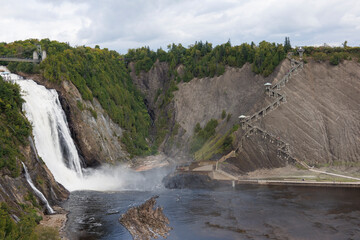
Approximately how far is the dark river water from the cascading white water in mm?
5313

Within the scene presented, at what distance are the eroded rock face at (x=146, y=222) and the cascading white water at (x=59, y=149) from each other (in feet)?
60.7

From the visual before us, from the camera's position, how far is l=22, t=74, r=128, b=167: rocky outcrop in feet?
257

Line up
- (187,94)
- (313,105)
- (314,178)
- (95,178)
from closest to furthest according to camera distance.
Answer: (314,178), (95,178), (313,105), (187,94)

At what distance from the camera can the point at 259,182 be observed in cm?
7388

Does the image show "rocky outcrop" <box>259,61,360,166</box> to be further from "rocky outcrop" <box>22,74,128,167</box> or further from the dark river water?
"rocky outcrop" <box>22,74,128,167</box>

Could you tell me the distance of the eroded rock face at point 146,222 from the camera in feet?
152

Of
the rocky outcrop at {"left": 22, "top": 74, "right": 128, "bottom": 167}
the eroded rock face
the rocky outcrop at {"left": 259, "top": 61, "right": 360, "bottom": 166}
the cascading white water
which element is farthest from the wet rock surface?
the eroded rock face

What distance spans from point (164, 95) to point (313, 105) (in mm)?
46735

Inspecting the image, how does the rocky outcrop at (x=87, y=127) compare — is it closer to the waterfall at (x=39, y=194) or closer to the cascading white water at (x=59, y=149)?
the cascading white water at (x=59, y=149)

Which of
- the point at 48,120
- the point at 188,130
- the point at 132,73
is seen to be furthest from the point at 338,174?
the point at 132,73

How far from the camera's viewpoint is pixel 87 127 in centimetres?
8069

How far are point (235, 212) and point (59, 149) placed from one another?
1319 inches

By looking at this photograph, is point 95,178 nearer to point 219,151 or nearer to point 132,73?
point 219,151

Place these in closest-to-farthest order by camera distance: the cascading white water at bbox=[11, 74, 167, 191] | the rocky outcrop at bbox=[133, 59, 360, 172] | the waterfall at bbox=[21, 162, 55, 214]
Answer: the waterfall at bbox=[21, 162, 55, 214] < the cascading white water at bbox=[11, 74, 167, 191] < the rocky outcrop at bbox=[133, 59, 360, 172]
